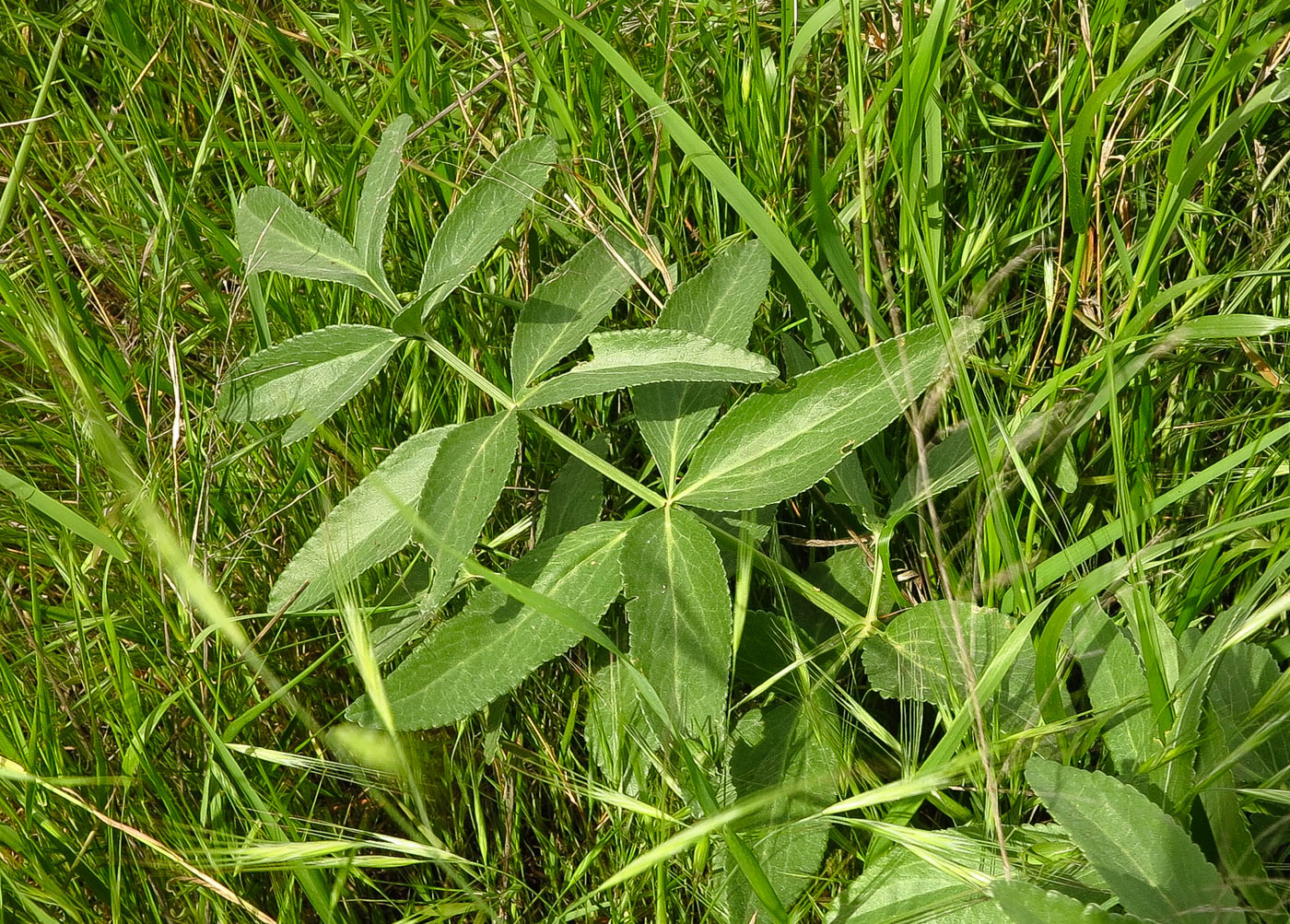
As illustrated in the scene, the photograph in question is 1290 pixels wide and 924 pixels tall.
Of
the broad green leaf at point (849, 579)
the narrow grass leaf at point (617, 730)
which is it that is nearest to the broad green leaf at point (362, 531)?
the narrow grass leaf at point (617, 730)

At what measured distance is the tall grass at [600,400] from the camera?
4.71 ft

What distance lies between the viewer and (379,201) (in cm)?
151

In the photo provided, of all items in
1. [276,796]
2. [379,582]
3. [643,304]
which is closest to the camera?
[276,796]

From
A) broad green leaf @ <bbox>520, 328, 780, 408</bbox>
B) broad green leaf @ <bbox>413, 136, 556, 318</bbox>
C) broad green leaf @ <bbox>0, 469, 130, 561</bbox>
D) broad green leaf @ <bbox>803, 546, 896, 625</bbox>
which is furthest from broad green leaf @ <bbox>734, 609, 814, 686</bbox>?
broad green leaf @ <bbox>0, 469, 130, 561</bbox>

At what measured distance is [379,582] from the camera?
5.40ft

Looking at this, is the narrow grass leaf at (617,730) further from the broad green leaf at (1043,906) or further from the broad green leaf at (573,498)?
the broad green leaf at (1043,906)

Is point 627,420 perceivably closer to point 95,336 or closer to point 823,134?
point 823,134

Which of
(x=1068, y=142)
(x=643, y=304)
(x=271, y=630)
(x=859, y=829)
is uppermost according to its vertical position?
(x=1068, y=142)

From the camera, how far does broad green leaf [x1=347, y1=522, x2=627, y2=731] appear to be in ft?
4.42

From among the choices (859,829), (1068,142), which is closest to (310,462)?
(859,829)

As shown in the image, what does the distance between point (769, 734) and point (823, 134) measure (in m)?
1.02

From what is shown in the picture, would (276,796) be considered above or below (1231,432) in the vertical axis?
below

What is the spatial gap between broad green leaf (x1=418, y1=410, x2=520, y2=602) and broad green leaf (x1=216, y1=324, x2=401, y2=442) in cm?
18

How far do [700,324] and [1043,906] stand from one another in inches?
31.8
